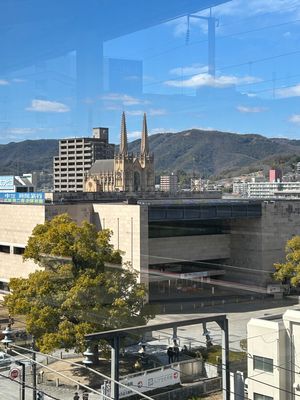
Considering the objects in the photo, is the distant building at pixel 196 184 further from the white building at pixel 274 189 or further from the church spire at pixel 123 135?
the church spire at pixel 123 135

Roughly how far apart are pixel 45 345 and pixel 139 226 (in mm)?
3962

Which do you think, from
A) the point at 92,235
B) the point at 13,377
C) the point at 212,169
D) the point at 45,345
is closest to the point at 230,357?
the point at 13,377

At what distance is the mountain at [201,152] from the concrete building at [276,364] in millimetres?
2979

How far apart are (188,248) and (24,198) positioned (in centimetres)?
273

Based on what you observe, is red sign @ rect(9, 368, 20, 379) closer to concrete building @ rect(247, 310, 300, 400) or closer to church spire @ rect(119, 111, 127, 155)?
concrete building @ rect(247, 310, 300, 400)

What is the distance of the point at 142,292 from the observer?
4.38m

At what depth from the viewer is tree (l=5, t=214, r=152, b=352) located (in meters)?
3.79

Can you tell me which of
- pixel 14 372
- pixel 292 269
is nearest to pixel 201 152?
pixel 292 269

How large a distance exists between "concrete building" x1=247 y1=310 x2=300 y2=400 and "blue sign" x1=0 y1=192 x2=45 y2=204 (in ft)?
20.7

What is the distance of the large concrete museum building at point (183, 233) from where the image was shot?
7.79 m

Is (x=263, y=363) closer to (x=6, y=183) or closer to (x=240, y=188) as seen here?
(x=6, y=183)

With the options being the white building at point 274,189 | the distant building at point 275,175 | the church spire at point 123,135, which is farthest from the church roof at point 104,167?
the distant building at point 275,175

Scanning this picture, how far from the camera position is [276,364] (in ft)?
7.66

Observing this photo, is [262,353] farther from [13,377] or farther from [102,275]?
[102,275]
